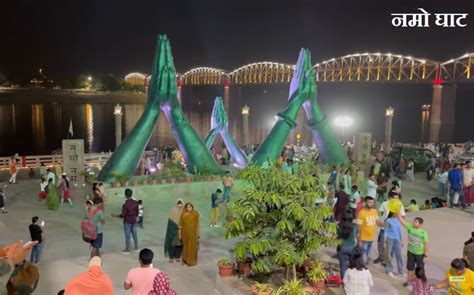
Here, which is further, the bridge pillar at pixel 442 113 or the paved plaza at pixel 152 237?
the bridge pillar at pixel 442 113

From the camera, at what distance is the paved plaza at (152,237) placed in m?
7.30

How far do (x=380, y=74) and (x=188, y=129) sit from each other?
98.6 meters

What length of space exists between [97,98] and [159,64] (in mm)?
117094

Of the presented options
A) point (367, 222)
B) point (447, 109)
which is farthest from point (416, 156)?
point (447, 109)

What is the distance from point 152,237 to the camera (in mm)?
10047

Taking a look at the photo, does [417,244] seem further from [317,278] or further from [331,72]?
[331,72]

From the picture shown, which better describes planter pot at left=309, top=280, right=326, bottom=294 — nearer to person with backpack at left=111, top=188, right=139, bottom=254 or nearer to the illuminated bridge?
person with backpack at left=111, top=188, right=139, bottom=254

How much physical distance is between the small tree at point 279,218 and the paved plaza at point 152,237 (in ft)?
3.13

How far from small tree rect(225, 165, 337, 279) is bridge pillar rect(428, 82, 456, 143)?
59878 millimetres

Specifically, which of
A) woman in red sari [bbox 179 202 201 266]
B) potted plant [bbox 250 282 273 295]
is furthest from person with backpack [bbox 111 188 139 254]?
potted plant [bbox 250 282 273 295]

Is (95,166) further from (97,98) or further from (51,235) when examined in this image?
(97,98)

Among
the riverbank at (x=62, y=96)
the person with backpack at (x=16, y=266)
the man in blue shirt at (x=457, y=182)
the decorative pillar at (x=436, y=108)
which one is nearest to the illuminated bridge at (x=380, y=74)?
the decorative pillar at (x=436, y=108)

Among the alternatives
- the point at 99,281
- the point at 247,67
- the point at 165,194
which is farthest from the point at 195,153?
the point at 247,67

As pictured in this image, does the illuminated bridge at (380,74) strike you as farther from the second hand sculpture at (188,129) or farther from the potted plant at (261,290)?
the potted plant at (261,290)
